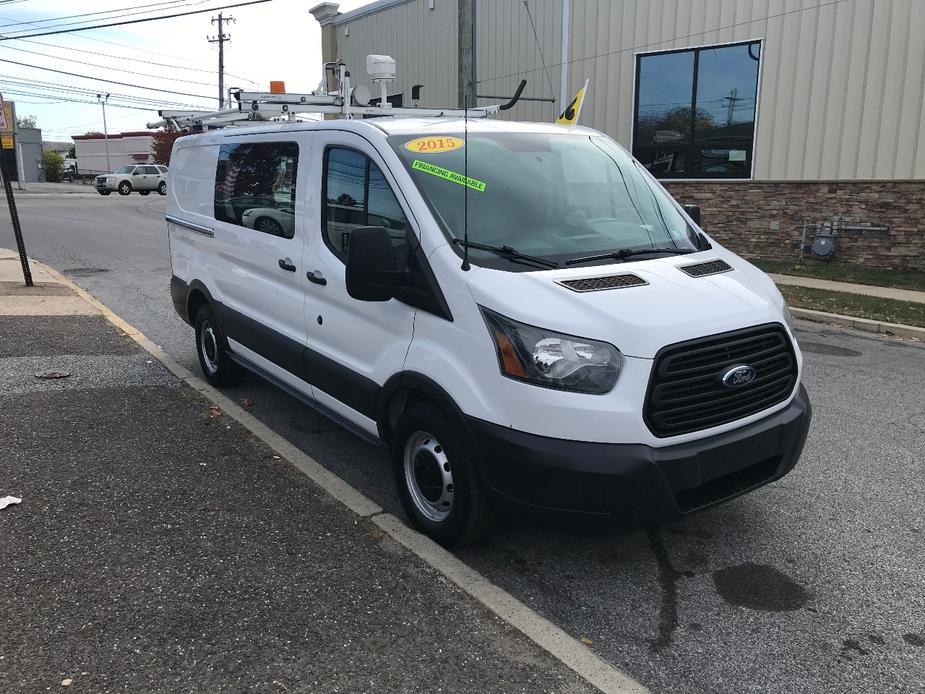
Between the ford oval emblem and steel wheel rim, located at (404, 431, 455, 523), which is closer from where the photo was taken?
the ford oval emblem

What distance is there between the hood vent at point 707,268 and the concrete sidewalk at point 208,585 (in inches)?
70.5

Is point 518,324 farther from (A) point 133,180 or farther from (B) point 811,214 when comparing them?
(A) point 133,180

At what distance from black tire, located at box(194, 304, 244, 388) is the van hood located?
10.7 ft

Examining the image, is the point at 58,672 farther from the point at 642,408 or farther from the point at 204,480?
the point at 642,408

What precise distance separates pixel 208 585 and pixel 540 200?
238 cm

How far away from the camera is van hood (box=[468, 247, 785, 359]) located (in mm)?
2992

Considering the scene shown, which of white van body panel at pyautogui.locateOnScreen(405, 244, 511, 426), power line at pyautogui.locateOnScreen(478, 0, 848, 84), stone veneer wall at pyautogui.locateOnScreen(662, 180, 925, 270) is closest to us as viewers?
white van body panel at pyautogui.locateOnScreen(405, 244, 511, 426)

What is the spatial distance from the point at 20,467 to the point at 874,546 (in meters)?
4.65

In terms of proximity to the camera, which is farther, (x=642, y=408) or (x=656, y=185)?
(x=656, y=185)

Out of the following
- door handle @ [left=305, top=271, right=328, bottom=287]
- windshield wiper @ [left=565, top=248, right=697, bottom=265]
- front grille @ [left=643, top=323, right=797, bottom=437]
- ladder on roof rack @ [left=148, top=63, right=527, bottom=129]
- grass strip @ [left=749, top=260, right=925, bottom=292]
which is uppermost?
ladder on roof rack @ [left=148, top=63, right=527, bottom=129]

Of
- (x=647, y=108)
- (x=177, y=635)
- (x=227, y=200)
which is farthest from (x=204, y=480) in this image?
(x=647, y=108)

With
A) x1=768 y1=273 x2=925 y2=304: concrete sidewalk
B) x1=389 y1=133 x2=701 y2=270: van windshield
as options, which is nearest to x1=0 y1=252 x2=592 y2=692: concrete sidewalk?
x1=389 y1=133 x2=701 y2=270: van windshield

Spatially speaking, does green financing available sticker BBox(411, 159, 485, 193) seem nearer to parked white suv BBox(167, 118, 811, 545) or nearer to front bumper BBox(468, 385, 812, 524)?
parked white suv BBox(167, 118, 811, 545)

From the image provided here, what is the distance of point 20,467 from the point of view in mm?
4461
